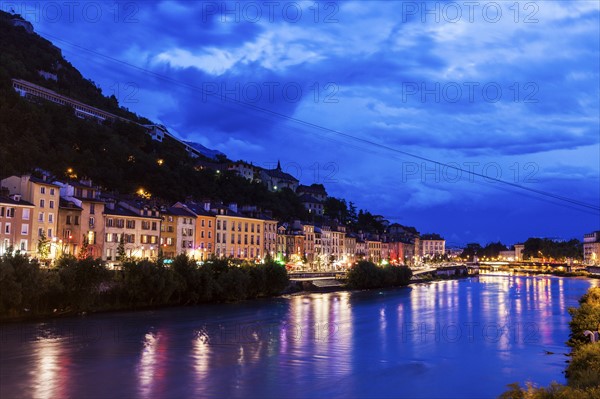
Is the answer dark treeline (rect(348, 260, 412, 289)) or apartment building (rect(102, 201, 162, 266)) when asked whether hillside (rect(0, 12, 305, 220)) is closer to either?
apartment building (rect(102, 201, 162, 266))

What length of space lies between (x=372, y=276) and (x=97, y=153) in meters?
40.9

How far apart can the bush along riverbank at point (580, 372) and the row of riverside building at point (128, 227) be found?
33.1 meters

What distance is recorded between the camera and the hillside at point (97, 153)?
239 ft

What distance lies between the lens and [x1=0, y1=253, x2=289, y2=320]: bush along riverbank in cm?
3656

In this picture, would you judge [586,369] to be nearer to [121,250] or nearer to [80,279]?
[80,279]

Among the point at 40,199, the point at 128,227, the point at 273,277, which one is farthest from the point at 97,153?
the point at 273,277

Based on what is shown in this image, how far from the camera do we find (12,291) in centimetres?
3556

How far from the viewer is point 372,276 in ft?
271

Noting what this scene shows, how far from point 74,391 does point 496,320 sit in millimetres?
33003

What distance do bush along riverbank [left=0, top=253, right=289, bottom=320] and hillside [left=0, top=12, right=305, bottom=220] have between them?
21.3 meters

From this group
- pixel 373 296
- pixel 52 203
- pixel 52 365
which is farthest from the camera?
pixel 373 296

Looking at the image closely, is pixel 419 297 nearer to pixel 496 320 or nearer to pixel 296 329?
pixel 496 320

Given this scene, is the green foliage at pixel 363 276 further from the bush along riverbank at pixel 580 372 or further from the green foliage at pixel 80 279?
the green foliage at pixel 80 279

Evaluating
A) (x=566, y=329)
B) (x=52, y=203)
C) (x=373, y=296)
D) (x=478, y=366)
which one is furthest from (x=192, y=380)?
(x=373, y=296)
